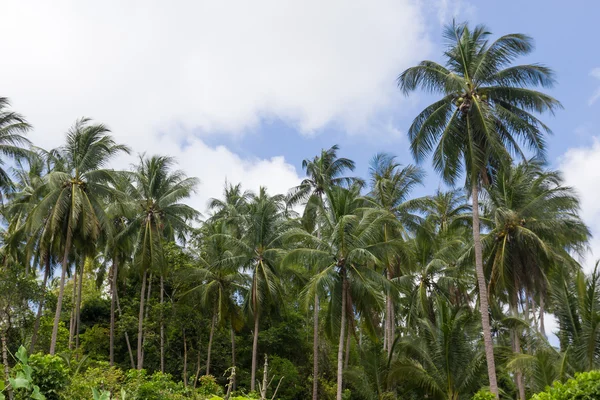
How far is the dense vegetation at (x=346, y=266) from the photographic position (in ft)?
53.6

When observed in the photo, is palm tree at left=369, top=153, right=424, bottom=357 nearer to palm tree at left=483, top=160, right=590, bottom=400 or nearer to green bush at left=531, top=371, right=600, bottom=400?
palm tree at left=483, top=160, right=590, bottom=400

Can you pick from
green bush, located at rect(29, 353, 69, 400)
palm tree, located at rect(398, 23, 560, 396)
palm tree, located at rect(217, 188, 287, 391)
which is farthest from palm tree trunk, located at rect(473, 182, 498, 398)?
green bush, located at rect(29, 353, 69, 400)

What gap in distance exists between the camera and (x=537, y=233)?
1819 centimetres

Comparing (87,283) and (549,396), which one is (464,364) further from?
(87,283)

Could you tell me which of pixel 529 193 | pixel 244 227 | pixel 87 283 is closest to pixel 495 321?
pixel 529 193

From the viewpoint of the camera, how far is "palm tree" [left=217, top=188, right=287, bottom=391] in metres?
23.0

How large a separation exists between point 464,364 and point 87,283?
24515mm

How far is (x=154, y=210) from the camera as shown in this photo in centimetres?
2520

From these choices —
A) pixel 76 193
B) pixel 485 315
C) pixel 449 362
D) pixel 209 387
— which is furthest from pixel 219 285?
pixel 485 315

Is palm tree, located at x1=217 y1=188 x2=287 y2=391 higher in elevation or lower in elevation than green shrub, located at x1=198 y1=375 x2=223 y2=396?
higher

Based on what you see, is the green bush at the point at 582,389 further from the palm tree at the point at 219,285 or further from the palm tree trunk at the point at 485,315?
the palm tree at the point at 219,285

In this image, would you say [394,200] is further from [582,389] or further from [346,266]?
[582,389]

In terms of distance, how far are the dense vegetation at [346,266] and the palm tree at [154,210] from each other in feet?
0.37

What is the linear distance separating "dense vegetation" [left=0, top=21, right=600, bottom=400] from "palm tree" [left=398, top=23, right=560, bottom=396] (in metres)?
0.05
